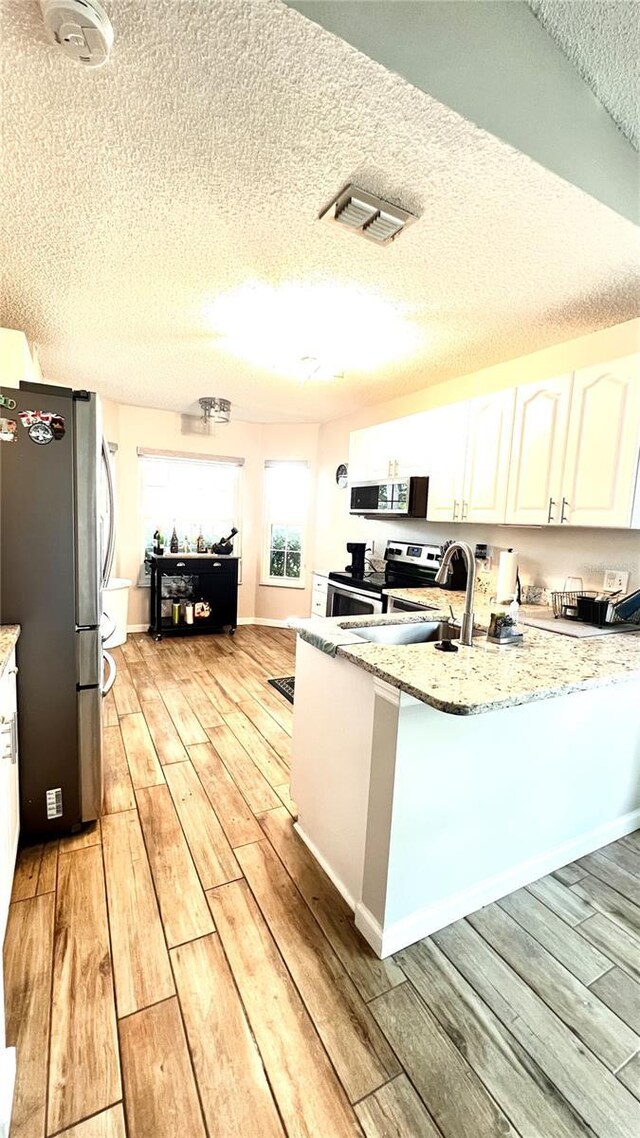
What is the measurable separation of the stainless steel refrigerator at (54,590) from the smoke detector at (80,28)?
0.99 m

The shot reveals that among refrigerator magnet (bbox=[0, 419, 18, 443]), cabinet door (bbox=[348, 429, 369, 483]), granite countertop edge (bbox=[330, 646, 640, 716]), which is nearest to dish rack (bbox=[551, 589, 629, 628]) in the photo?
granite countertop edge (bbox=[330, 646, 640, 716])

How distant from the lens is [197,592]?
16.8 feet

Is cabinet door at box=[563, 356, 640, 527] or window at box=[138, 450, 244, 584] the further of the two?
window at box=[138, 450, 244, 584]

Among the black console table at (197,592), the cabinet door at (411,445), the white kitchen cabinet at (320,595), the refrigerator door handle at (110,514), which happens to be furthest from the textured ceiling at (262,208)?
the black console table at (197,592)

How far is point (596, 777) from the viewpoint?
1.85 metres

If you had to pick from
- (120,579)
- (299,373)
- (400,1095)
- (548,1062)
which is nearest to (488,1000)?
(548,1062)

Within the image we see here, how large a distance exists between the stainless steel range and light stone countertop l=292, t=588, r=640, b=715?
4.06 feet

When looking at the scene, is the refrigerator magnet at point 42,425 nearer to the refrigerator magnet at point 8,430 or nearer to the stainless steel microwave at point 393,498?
the refrigerator magnet at point 8,430

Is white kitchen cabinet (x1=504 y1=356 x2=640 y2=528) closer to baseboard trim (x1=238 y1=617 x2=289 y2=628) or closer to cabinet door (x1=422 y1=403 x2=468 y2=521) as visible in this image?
cabinet door (x1=422 y1=403 x2=468 y2=521)

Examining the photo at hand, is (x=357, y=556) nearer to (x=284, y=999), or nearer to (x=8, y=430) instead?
(x=8, y=430)

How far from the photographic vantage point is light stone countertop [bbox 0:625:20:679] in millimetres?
1353

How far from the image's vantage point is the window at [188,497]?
16.3ft

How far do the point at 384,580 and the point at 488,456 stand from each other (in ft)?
4.15

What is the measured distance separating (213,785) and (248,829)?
1.28 feet
